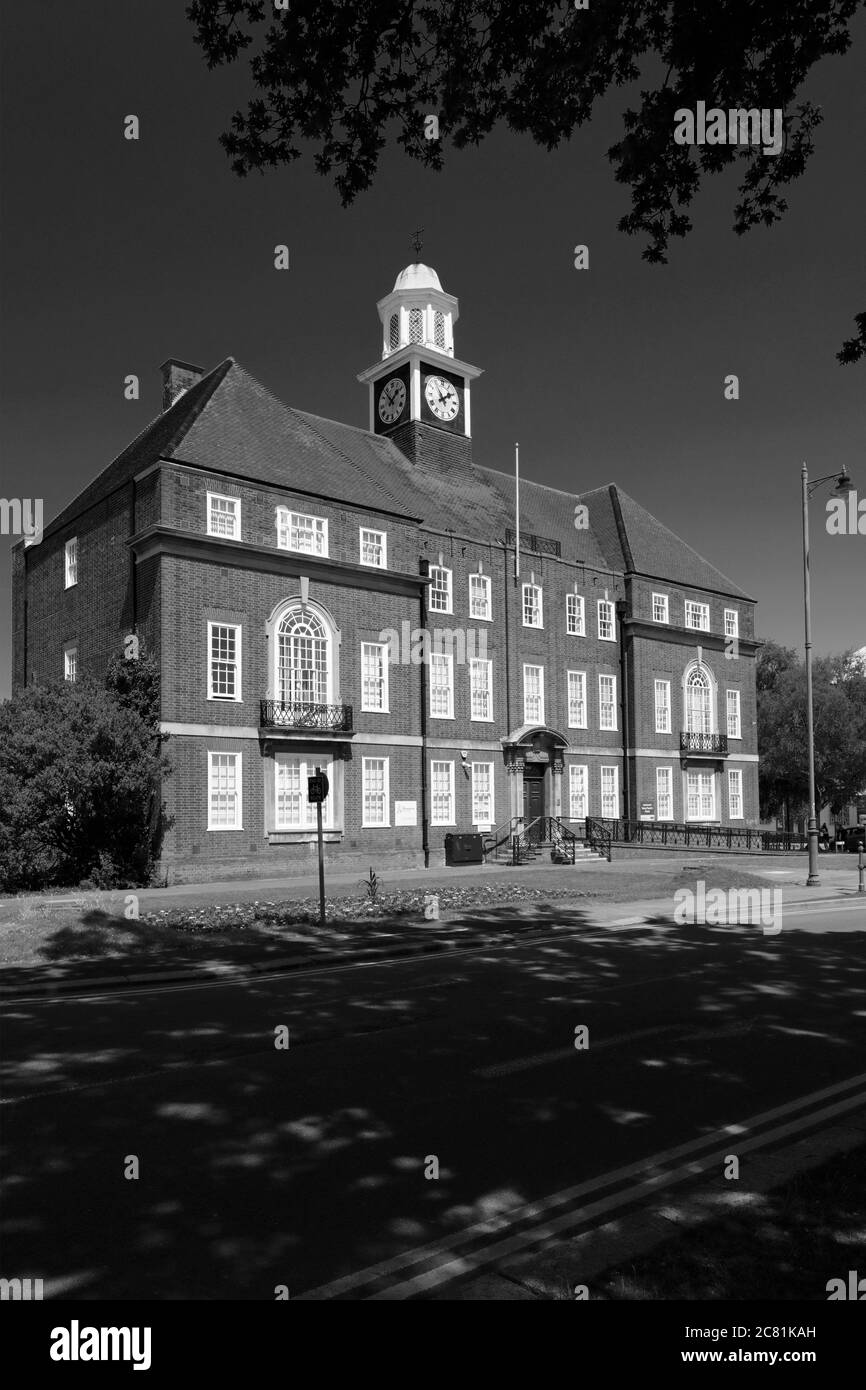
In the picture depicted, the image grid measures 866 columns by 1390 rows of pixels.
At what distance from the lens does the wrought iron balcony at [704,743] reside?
45.4m

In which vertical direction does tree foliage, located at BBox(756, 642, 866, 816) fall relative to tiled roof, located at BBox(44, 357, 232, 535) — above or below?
below

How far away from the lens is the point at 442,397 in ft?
139

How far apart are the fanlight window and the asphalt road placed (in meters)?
18.8

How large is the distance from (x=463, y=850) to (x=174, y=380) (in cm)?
2035

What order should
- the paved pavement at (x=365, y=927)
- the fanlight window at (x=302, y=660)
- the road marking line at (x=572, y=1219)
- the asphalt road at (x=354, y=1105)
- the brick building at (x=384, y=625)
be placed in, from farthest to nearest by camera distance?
the fanlight window at (x=302, y=660)
the brick building at (x=384, y=625)
the paved pavement at (x=365, y=927)
the asphalt road at (x=354, y=1105)
the road marking line at (x=572, y=1219)

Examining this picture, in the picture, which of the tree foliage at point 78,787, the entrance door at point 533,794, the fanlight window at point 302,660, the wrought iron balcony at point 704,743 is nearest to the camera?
the tree foliage at point 78,787

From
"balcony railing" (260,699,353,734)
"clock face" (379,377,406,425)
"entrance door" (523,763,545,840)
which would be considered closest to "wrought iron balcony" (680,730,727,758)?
"entrance door" (523,763,545,840)

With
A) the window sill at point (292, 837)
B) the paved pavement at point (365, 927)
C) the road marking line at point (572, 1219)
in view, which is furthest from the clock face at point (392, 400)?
the road marking line at point (572, 1219)

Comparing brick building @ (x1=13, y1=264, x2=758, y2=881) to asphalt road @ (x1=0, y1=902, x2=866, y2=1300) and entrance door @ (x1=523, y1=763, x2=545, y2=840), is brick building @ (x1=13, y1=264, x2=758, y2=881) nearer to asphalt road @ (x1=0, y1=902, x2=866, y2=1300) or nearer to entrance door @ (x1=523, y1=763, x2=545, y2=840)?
entrance door @ (x1=523, y1=763, x2=545, y2=840)

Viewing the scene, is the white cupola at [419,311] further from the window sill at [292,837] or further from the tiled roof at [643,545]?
the window sill at [292,837]

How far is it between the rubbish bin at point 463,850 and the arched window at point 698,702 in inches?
668

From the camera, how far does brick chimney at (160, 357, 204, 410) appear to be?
3609cm

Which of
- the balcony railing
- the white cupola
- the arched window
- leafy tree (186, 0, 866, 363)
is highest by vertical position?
the white cupola
